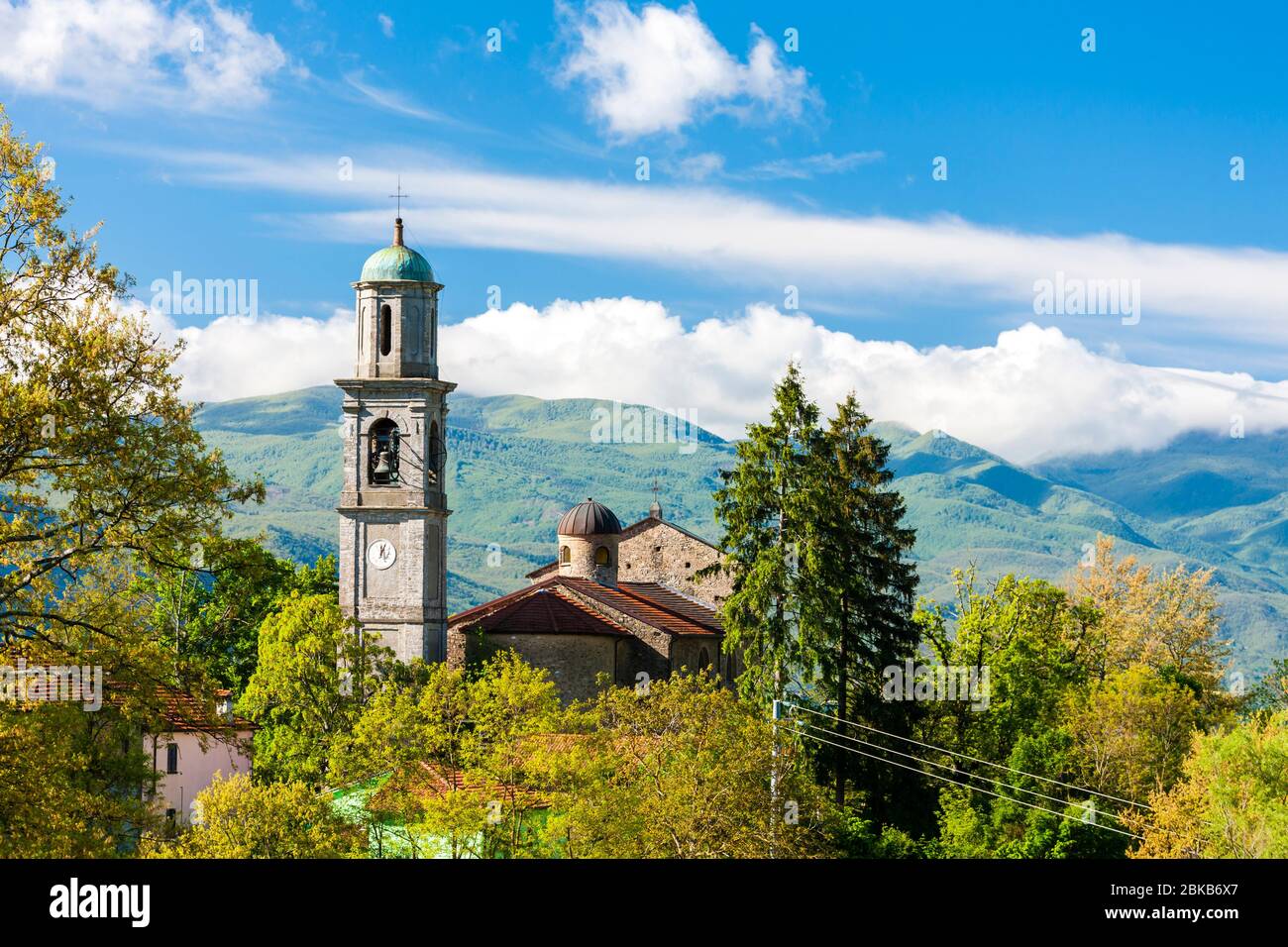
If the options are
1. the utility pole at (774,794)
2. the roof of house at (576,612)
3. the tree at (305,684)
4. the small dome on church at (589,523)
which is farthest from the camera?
the small dome on church at (589,523)

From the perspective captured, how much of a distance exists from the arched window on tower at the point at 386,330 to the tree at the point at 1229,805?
29860mm

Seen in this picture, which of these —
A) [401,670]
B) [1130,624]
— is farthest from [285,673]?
[1130,624]

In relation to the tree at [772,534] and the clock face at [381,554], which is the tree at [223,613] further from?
the tree at [772,534]

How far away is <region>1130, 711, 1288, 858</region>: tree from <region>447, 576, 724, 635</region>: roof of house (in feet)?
75.6

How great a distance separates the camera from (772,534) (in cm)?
4631

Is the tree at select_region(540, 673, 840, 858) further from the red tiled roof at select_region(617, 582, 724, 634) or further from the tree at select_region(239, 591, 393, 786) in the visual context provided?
the red tiled roof at select_region(617, 582, 724, 634)

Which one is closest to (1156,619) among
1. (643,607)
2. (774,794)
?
(643,607)

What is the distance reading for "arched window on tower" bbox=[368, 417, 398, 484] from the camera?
56.0 metres

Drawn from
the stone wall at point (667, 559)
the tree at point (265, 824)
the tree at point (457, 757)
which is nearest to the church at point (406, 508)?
the tree at point (457, 757)

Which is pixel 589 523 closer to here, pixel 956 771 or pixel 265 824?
pixel 956 771

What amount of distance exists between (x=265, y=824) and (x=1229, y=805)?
73.2 feet

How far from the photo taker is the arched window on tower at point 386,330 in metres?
55.9

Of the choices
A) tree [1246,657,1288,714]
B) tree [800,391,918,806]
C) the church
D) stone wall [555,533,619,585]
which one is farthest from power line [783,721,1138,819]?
tree [1246,657,1288,714]
